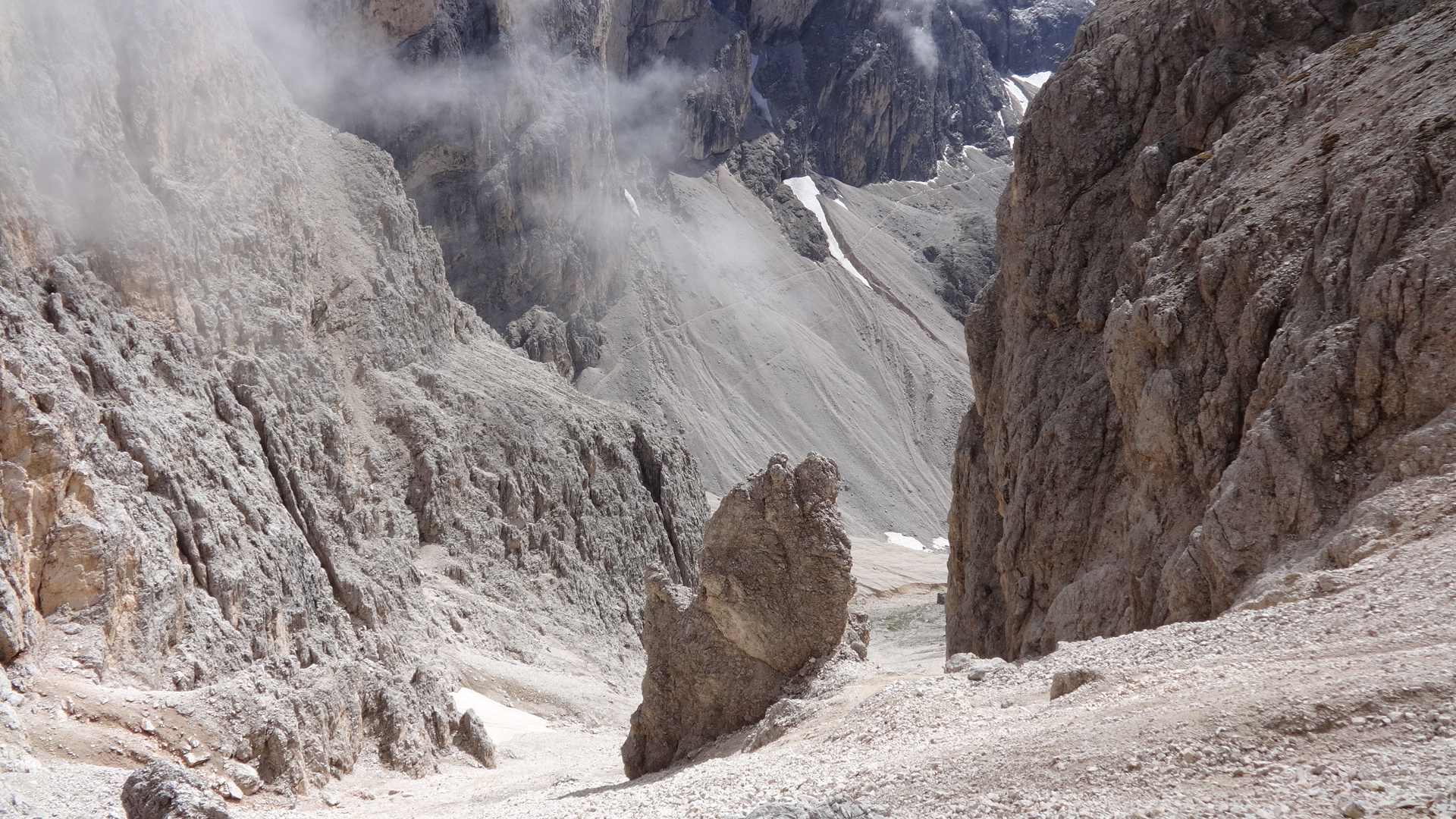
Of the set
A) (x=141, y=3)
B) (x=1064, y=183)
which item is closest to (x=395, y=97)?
(x=141, y=3)

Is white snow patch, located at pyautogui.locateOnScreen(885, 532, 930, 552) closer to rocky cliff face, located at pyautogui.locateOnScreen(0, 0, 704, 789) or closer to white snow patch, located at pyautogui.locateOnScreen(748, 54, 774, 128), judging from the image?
rocky cliff face, located at pyautogui.locateOnScreen(0, 0, 704, 789)

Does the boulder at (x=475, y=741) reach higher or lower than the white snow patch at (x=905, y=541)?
higher

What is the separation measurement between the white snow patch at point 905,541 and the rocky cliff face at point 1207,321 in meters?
79.8

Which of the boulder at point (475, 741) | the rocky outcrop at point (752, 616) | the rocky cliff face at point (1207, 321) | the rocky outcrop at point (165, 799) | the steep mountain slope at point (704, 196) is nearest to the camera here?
the rocky outcrop at point (165, 799)

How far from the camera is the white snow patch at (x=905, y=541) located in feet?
366

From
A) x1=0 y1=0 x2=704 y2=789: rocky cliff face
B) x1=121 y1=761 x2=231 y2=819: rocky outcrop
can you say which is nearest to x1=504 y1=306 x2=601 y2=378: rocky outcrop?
x1=0 y1=0 x2=704 y2=789: rocky cliff face

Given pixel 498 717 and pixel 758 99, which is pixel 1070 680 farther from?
pixel 758 99

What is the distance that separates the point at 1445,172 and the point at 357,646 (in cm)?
3195

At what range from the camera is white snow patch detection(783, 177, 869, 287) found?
483ft

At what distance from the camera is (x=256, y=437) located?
39031mm

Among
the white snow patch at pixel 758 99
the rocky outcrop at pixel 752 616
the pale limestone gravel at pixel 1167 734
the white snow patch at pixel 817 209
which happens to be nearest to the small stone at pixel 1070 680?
the pale limestone gravel at pixel 1167 734

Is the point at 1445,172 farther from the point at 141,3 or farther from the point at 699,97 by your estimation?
the point at 699,97

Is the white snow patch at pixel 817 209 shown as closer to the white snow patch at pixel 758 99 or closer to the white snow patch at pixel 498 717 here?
the white snow patch at pixel 758 99

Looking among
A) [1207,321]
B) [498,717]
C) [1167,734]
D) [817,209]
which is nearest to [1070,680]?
[1167,734]
